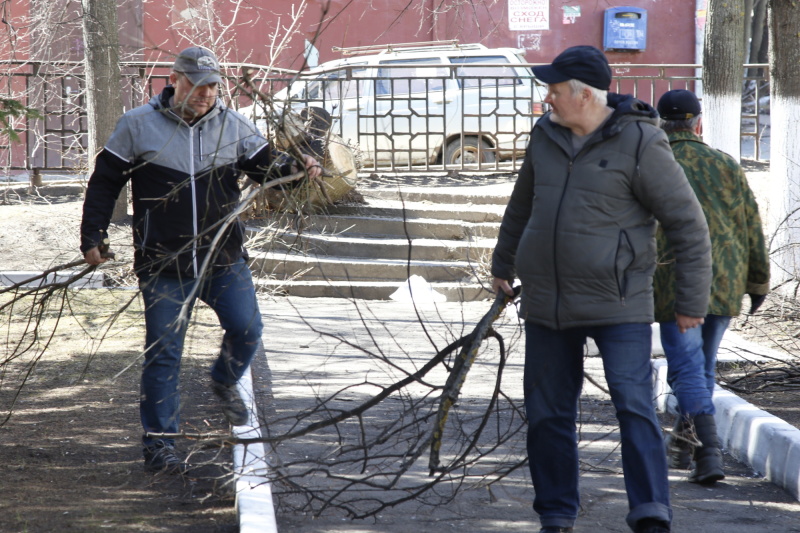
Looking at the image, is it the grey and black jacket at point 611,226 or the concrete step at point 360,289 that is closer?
the grey and black jacket at point 611,226

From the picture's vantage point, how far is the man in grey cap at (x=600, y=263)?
320cm

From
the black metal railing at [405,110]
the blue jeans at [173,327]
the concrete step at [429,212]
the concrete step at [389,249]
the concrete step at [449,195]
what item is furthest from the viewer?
the black metal railing at [405,110]

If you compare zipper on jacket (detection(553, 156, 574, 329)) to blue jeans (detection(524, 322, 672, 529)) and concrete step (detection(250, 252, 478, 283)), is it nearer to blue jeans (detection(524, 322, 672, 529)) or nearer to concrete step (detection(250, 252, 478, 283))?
blue jeans (detection(524, 322, 672, 529))

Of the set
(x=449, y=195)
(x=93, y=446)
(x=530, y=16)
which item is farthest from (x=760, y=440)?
(x=530, y=16)

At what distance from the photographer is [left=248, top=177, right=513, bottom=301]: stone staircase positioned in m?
9.70

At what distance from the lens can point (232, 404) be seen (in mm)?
4434

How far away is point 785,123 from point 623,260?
5692 mm

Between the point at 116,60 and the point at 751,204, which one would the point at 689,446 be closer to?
the point at 751,204

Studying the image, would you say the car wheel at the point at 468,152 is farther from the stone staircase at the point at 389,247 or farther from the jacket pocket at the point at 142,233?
the jacket pocket at the point at 142,233

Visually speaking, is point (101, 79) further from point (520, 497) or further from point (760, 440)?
point (760, 440)

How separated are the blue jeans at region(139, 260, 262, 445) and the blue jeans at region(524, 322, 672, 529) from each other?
136cm

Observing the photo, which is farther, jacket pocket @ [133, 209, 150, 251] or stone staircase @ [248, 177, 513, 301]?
stone staircase @ [248, 177, 513, 301]

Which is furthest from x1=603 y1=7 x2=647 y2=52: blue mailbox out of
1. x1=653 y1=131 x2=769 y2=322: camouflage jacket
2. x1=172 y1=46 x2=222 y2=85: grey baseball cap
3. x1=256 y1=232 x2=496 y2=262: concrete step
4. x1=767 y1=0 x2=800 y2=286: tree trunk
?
x1=172 y1=46 x2=222 y2=85: grey baseball cap

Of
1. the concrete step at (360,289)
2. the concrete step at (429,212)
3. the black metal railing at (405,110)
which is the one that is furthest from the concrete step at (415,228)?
the black metal railing at (405,110)
